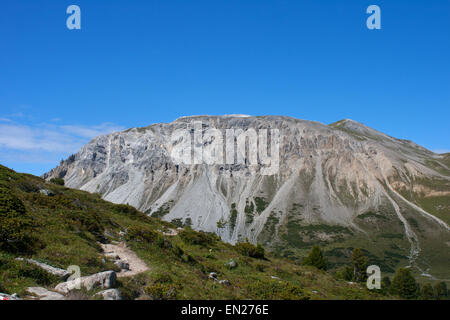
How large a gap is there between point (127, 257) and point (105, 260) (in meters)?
3.06

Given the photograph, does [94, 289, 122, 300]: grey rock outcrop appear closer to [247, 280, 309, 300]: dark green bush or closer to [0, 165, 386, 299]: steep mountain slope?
[0, 165, 386, 299]: steep mountain slope

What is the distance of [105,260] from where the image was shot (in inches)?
710

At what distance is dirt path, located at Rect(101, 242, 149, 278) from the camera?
1808 centimetres

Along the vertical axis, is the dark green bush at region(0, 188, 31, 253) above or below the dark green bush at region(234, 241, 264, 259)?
above

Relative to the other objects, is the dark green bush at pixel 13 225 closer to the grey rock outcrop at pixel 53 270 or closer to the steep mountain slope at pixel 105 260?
the steep mountain slope at pixel 105 260

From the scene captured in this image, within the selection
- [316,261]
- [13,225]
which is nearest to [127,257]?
[13,225]

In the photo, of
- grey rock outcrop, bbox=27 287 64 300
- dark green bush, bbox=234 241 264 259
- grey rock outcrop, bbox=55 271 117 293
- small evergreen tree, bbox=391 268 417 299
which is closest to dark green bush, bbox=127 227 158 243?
grey rock outcrop, bbox=55 271 117 293

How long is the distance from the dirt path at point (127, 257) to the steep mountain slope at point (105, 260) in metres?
0.38

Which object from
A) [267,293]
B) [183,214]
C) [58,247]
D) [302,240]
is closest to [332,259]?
[302,240]

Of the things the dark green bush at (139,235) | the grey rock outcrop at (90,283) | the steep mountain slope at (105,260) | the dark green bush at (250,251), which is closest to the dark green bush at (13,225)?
the steep mountain slope at (105,260)

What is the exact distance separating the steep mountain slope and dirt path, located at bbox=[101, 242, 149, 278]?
0.38m

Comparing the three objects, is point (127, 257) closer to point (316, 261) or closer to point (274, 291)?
point (274, 291)
